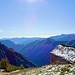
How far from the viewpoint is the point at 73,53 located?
2308 centimetres

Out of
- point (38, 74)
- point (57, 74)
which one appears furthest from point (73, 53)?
point (57, 74)

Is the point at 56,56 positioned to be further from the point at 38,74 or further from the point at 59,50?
the point at 38,74

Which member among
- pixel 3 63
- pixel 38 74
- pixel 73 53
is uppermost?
pixel 73 53

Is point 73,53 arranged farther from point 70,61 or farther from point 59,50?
point 59,50

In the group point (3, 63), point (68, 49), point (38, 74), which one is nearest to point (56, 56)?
point (68, 49)

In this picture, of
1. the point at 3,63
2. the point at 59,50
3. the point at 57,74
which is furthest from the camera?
the point at 3,63

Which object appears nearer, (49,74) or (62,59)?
(49,74)

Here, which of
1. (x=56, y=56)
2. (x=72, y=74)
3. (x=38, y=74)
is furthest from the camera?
(x=56, y=56)

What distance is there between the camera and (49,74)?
16.9m

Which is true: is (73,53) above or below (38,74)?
above

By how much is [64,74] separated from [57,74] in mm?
776

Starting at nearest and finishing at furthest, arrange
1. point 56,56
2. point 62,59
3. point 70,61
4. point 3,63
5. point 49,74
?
point 49,74 → point 70,61 → point 62,59 → point 56,56 → point 3,63

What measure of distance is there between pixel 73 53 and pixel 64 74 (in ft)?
26.9

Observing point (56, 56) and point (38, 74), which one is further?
point (56, 56)
